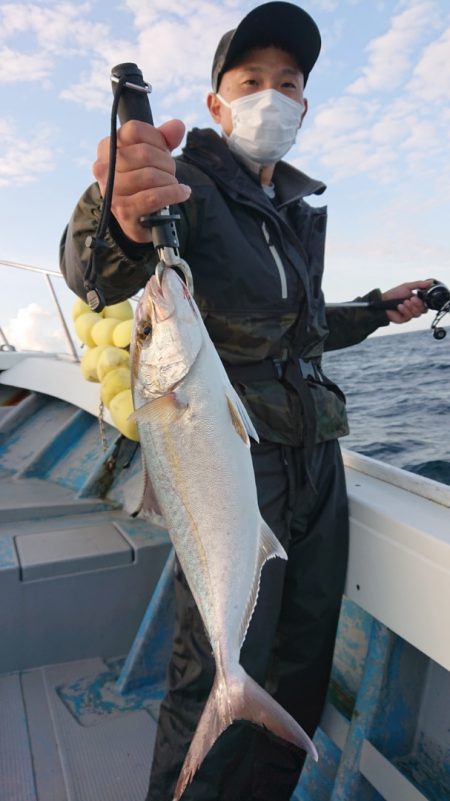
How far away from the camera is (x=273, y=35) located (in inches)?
81.0

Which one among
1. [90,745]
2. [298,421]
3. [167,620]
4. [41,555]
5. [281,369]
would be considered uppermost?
[281,369]

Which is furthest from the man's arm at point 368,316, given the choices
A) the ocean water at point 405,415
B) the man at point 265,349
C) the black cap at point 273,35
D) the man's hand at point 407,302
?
the ocean water at point 405,415

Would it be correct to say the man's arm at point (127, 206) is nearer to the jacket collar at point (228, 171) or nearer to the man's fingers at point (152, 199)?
the man's fingers at point (152, 199)

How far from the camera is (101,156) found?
139 centimetres

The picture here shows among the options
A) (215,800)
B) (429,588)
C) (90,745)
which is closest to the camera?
(429,588)

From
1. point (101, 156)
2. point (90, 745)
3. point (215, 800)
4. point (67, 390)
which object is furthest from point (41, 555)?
point (67, 390)

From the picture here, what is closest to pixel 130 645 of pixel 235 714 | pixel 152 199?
pixel 235 714

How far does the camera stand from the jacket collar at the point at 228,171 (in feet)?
6.35

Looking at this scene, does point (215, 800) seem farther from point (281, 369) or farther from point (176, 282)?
point (176, 282)

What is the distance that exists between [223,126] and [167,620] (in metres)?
2.23

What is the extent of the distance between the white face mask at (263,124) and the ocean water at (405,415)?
2195mm

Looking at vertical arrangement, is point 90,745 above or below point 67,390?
below

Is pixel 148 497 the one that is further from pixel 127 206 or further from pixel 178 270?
pixel 127 206

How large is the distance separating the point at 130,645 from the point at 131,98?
264cm
